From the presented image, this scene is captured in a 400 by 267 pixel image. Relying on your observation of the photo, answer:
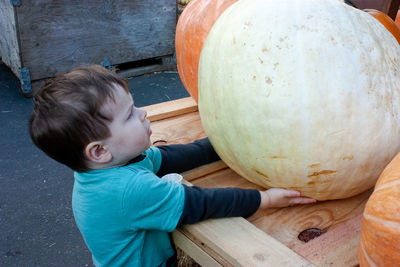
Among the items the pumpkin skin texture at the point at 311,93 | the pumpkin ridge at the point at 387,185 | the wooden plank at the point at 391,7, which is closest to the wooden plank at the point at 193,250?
the pumpkin skin texture at the point at 311,93

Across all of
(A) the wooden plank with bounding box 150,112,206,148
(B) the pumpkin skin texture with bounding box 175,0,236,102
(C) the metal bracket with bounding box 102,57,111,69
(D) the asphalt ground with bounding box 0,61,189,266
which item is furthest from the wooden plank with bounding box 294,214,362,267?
(C) the metal bracket with bounding box 102,57,111,69

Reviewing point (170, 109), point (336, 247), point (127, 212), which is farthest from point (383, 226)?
point (170, 109)

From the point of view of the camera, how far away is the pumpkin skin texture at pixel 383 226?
74 cm

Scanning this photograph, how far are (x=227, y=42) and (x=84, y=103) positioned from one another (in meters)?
0.41

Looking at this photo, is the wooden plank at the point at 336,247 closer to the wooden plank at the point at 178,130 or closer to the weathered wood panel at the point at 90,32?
the wooden plank at the point at 178,130

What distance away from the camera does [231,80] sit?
1.06 metres

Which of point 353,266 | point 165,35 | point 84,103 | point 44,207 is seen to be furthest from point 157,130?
point 165,35

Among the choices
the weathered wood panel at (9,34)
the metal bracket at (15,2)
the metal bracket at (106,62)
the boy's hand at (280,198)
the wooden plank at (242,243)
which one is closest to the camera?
the wooden plank at (242,243)

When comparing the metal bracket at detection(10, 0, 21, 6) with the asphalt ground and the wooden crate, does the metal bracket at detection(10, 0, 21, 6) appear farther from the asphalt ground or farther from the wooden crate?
the asphalt ground

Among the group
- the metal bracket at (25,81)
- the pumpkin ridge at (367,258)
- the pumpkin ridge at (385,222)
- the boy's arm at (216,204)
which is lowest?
the metal bracket at (25,81)

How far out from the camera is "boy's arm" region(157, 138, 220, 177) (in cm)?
129

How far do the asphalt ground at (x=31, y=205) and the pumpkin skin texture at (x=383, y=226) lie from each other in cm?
144

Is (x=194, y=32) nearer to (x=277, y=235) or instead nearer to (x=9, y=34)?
(x=277, y=235)

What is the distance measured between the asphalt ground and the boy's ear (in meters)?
1.04
